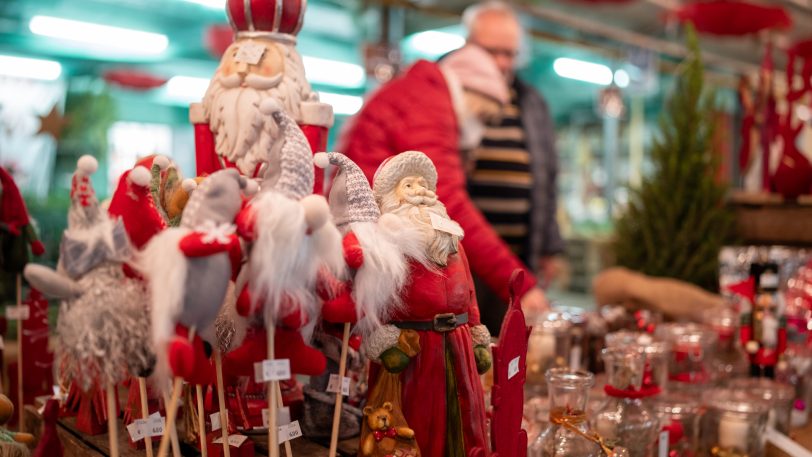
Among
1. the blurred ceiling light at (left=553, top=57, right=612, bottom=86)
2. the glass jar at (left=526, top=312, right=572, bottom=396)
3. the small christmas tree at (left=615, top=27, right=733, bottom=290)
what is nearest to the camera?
the glass jar at (left=526, top=312, right=572, bottom=396)

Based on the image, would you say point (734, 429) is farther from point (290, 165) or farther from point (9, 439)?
point (9, 439)

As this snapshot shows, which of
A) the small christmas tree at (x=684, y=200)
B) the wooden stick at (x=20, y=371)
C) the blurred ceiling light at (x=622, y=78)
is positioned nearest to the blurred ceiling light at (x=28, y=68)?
the wooden stick at (x=20, y=371)

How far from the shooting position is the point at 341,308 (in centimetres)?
95

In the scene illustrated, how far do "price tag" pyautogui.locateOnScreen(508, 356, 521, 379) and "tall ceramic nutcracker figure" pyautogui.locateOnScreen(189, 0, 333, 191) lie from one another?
43cm

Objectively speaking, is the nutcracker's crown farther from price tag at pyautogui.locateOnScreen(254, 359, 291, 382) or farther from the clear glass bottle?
the clear glass bottle

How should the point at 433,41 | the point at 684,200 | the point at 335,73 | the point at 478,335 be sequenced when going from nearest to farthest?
the point at 478,335 → the point at 684,200 → the point at 335,73 → the point at 433,41

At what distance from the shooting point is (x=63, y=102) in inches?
159

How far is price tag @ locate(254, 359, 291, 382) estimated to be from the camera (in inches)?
35.0

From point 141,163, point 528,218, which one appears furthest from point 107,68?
point 141,163

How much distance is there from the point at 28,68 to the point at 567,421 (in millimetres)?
4568

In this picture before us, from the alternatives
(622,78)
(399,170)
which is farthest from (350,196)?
(622,78)

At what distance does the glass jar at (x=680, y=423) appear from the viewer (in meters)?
1.44

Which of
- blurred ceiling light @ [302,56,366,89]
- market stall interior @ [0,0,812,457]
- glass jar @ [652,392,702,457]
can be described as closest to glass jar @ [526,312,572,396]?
market stall interior @ [0,0,812,457]

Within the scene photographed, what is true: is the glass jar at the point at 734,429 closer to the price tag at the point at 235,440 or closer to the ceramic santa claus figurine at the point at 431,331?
the ceramic santa claus figurine at the point at 431,331
